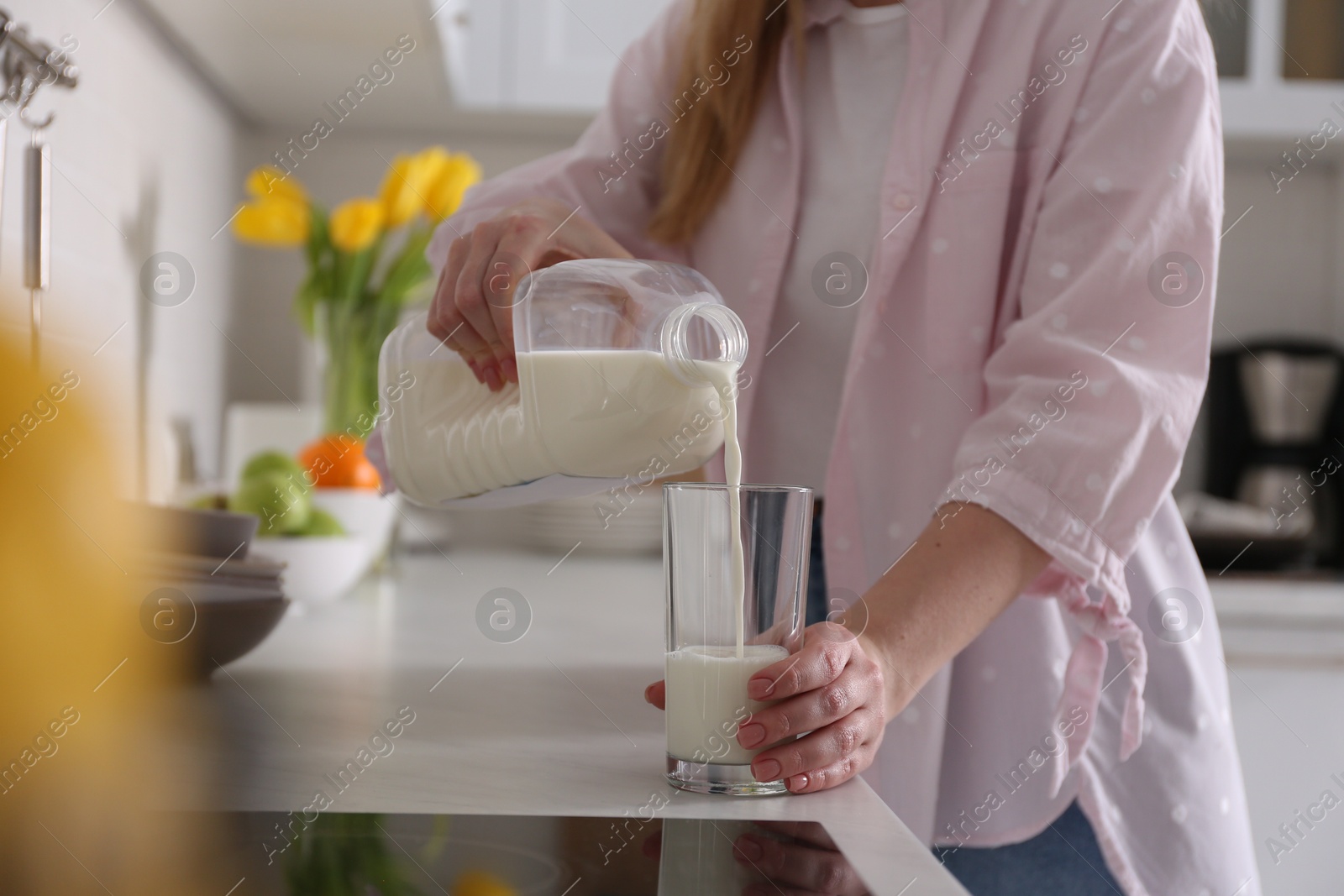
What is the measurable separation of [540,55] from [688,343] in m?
1.35

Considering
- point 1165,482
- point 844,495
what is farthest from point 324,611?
point 1165,482

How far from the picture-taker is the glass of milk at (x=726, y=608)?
54 cm

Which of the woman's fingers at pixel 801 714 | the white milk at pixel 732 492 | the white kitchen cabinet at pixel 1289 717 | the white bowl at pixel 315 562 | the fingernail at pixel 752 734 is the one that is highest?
the white milk at pixel 732 492

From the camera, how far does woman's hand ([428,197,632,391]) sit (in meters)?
0.67

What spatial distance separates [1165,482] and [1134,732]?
0.16 metres

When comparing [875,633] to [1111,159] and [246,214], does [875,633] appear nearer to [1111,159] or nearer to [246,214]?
[1111,159]

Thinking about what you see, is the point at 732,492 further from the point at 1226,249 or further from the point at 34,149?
the point at 1226,249

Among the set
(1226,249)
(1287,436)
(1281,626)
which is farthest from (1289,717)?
(1226,249)

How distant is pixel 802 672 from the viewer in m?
0.53

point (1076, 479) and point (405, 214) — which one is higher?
point (405, 214)

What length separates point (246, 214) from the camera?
1.73 m

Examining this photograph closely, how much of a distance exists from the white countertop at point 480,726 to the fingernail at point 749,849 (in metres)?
0.03

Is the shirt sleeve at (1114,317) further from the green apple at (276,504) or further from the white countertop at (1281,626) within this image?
the white countertop at (1281,626)

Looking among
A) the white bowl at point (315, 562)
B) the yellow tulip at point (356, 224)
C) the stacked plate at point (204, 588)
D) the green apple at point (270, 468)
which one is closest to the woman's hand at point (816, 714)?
the stacked plate at point (204, 588)
